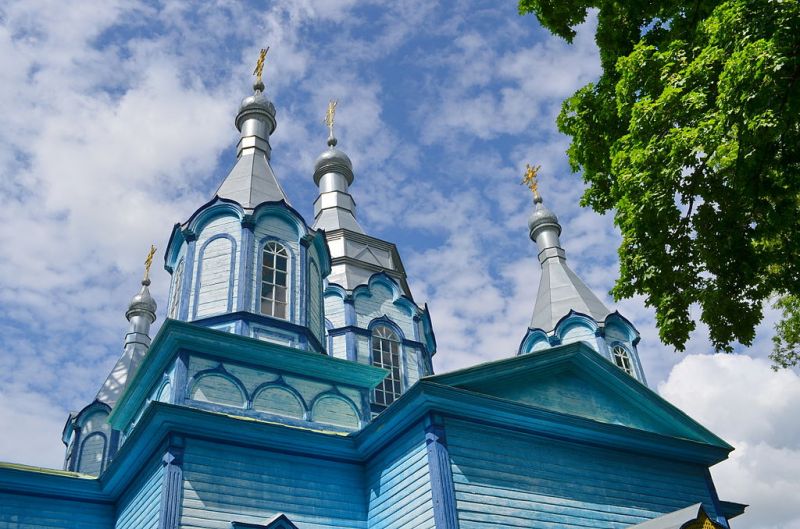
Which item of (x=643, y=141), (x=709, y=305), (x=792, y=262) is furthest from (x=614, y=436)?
(x=643, y=141)

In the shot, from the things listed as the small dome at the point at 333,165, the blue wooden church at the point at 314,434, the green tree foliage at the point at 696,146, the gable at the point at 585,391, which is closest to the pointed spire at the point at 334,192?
the small dome at the point at 333,165

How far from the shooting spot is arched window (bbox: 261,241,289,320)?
1273cm

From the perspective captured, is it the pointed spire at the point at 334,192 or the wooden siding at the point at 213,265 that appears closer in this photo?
the wooden siding at the point at 213,265

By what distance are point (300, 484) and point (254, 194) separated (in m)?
6.38

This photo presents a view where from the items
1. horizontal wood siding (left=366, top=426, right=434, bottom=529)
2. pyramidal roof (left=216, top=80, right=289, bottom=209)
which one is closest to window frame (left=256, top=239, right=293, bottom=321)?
pyramidal roof (left=216, top=80, right=289, bottom=209)

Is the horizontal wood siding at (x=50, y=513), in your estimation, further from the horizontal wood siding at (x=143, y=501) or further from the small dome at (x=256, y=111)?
the small dome at (x=256, y=111)

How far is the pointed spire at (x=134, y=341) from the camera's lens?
19609 mm

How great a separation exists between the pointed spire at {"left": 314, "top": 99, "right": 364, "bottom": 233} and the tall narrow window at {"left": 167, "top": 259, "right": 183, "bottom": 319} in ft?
23.2

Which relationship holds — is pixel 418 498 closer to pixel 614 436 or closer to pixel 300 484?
pixel 300 484

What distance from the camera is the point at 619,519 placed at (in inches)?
416

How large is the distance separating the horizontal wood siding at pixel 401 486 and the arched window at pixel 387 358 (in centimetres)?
502

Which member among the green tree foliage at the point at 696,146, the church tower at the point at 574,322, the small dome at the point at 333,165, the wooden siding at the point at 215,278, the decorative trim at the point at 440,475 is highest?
the small dome at the point at 333,165

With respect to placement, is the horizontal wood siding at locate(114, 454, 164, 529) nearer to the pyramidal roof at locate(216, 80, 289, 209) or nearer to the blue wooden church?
the blue wooden church

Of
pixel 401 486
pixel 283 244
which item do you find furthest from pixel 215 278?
pixel 401 486
